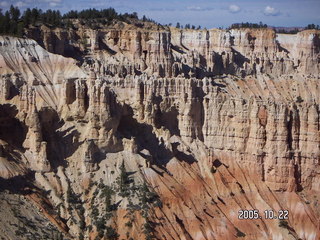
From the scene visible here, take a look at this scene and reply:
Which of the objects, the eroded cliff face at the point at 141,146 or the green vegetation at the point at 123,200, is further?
the eroded cliff face at the point at 141,146

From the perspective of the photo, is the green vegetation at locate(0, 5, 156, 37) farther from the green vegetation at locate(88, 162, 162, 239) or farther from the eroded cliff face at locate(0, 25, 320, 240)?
the green vegetation at locate(88, 162, 162, 239)

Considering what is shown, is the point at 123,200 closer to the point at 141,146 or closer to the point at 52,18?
the point at 141,146

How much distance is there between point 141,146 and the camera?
73562mm

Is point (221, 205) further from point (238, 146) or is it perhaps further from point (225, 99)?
point (225, 99)

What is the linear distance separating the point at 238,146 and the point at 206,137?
4595mm

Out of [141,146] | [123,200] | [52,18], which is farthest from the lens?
[52,18]

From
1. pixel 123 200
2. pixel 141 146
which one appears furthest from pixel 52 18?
pixel 123 200

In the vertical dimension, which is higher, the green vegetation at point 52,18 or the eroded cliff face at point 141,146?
the green vegetation at point 52,18

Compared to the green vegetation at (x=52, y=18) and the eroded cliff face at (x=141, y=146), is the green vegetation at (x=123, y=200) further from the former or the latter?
the green vegetation at (x=52, y=18)

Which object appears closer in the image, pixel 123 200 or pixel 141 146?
pixel 123 200

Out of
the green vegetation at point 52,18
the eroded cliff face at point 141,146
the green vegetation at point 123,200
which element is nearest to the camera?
the green vegetation at point 123,200

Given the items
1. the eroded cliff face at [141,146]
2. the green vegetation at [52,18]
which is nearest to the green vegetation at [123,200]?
the eroded cliff face at [141,146]

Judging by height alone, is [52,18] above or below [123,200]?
above

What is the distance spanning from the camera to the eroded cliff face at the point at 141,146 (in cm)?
6334
